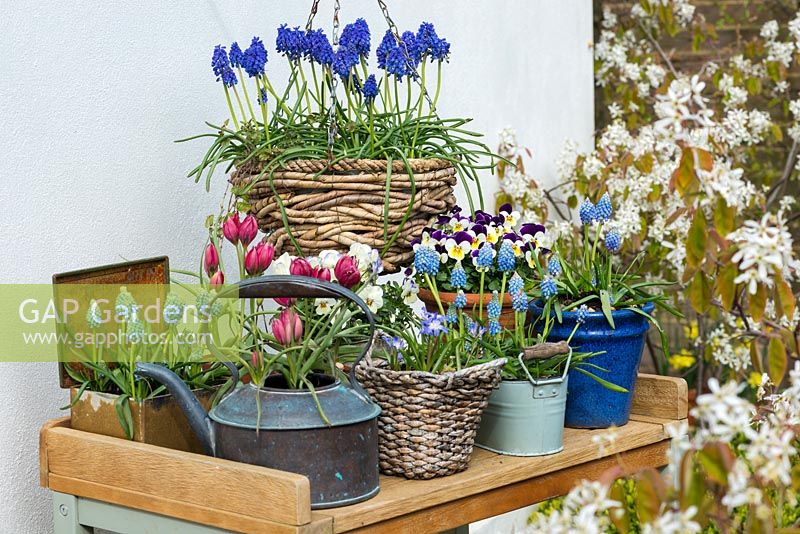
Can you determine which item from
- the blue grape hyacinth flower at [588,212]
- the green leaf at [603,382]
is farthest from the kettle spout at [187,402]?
the blue grape hyacinth flower at [588,212]

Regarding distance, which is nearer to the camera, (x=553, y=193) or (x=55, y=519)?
(x=55, y=519)

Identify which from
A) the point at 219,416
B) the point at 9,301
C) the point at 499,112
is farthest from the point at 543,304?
the point at 499,112

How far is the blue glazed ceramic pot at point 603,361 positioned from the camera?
1.73m

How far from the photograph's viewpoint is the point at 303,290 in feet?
4.63

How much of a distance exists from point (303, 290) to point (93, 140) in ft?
2.13

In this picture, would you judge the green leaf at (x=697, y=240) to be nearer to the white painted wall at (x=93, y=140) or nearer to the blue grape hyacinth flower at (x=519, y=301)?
the blue grape hyacinth flower at (x=519, y=301)

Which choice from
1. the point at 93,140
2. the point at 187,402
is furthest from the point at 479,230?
the point at 93,140

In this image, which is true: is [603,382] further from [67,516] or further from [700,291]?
[67,516]

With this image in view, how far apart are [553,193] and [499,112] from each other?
1.77 feet

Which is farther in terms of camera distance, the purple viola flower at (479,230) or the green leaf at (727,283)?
the purple viola flower at (479,230)

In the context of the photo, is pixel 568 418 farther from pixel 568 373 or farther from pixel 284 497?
pixel 284 497

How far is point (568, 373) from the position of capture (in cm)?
172

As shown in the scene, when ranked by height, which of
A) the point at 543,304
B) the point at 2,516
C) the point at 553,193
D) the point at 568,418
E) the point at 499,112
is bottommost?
the point at 2,516

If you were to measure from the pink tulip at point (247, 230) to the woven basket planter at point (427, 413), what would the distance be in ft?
0.84
